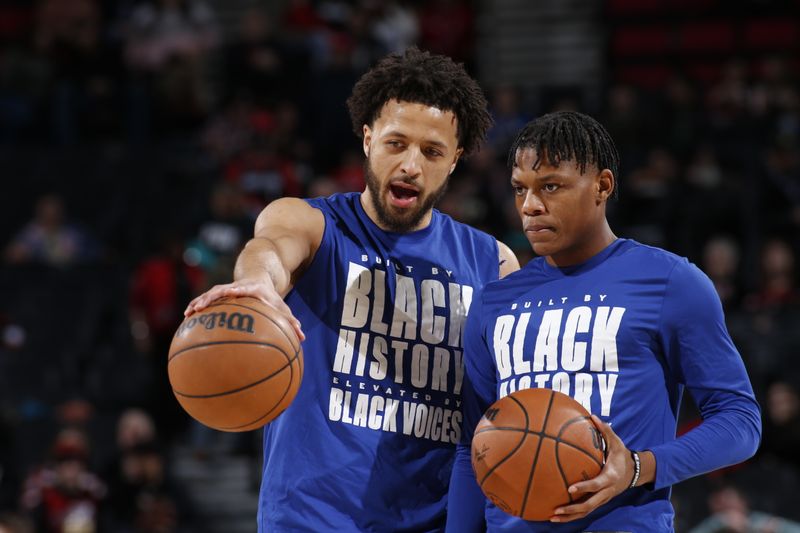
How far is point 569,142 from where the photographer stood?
3.39 meters

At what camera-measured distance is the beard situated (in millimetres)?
3902

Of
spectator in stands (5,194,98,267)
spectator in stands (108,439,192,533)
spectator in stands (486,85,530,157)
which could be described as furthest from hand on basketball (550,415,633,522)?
spectator in stands (486,85,530,157)

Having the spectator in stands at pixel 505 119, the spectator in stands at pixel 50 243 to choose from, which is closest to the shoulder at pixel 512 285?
the spectator in stands at pixel 50 243

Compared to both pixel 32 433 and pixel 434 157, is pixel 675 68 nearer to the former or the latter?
pixel 32 433

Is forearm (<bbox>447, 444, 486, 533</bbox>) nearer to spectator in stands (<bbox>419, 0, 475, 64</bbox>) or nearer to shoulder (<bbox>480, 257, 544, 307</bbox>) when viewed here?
shoulder (<bbox>480, 257, 544, 307</bbox>)

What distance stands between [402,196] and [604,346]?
970mm

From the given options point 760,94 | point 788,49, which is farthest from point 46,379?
point 788,49

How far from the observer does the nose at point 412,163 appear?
Answer: 3.80 metres

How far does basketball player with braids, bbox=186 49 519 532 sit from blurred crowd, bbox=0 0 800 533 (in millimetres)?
4524

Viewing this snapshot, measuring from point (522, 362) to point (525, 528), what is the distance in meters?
0.47

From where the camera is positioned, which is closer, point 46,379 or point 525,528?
point 525,528

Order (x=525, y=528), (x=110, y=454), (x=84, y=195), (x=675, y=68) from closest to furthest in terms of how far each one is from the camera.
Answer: (x=525, y=528)
(x=110, y=454)
(x=84, y=195)
(x=675, y=68)

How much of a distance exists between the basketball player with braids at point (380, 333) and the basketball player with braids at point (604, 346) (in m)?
0.30

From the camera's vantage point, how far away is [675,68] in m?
13.9
